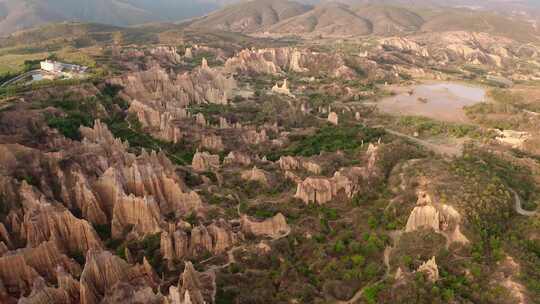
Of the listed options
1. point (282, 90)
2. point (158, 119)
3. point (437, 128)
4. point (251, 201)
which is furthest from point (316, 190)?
point (282, 90)

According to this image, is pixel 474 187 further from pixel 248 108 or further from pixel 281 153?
pixel 248 108

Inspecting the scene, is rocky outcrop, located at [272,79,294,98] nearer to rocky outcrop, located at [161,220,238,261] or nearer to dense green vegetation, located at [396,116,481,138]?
dense green vegetation, located at [396,116,481,138]

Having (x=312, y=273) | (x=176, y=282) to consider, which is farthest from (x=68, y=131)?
(x=312, y=273)

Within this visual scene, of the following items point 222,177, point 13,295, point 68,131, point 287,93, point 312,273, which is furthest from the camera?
point 287,93

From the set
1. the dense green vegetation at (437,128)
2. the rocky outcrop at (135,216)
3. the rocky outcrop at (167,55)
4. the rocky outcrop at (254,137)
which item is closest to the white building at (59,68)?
the rocky outcrop at (167,55)

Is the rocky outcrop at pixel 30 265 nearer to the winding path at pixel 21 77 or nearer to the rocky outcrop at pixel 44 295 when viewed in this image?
the rocky outcrop at pixel 44 295

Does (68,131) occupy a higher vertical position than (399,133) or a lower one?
higher
